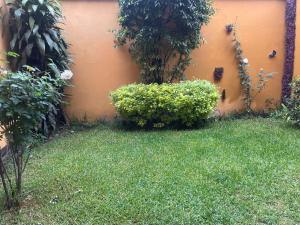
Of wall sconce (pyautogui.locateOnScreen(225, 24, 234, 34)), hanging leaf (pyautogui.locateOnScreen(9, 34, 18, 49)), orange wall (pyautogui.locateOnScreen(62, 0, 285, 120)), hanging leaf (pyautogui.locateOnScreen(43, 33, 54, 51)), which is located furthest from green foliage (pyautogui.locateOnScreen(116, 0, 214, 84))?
hanging leaf (pyautogui.locateOnScreen(9, 34, 18, 49))

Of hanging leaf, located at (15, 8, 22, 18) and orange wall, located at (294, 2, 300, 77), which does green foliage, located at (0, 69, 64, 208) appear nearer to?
hanging leaf, located at (15, 8, 22, 18)

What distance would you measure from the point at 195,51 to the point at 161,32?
0.95m

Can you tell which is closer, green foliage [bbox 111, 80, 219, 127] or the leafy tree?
the leafy tree

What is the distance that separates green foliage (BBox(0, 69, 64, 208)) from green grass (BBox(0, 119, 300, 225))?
0.49 metres

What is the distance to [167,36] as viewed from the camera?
550 centimetres

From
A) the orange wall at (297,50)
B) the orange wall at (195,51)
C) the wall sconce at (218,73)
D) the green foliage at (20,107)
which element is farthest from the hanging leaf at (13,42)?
the orange wall at (297,50)

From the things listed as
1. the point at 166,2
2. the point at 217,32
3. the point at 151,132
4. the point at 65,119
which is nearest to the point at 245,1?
the point at 217,32

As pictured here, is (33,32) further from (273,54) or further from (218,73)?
(273,54)

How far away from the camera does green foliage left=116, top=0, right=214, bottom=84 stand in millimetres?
5375

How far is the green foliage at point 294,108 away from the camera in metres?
5.24

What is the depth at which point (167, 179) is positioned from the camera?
10.8 feet

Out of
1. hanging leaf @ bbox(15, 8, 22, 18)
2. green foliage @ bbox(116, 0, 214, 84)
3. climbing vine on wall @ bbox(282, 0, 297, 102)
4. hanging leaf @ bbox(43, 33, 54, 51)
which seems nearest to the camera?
hanging leaf @ bbox(15, 8, 22, 18)

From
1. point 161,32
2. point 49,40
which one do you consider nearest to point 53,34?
point 49,40

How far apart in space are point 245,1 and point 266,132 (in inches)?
101
